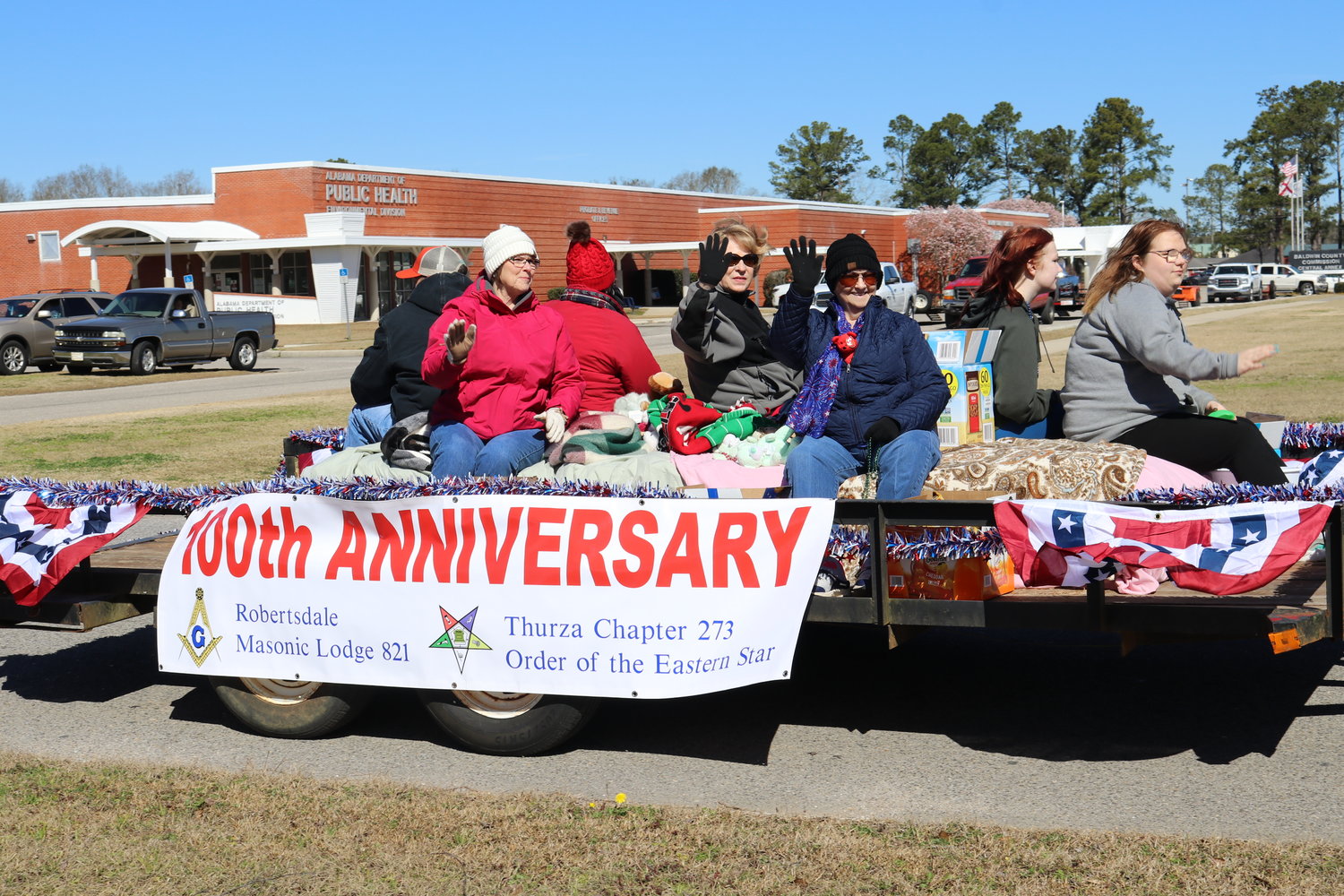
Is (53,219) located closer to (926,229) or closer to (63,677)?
(926,229)

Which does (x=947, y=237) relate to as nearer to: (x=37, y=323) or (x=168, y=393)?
(x=37, y=323)

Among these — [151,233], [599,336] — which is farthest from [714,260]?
[151,233]

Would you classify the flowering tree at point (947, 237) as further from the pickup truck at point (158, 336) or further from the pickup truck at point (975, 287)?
the pickup truck at point (158, 336)

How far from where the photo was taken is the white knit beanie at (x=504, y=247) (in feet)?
18.9

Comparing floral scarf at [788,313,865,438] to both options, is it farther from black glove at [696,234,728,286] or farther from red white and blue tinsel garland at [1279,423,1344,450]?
red white and blue tinsel garland at [1279,423,1344,450]

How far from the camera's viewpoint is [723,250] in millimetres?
6348

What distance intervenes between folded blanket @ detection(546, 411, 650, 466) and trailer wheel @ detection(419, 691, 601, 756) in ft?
3.80

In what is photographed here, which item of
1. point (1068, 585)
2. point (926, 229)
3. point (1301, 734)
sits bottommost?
point (1301, 734)

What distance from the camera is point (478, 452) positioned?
5637 millimetres

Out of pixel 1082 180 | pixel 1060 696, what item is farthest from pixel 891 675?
pixel 1082 180

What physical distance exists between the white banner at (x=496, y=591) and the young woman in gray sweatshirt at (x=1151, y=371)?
179 centimetres

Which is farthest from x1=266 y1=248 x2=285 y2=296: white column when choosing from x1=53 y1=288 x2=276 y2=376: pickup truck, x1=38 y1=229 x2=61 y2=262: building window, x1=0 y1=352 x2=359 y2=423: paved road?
x1=0 y1=352 x2=359 y2=423: paved road

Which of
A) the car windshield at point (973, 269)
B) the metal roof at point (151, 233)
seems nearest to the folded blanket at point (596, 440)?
the car windshield at point (973, 269)

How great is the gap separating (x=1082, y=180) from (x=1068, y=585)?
112m
